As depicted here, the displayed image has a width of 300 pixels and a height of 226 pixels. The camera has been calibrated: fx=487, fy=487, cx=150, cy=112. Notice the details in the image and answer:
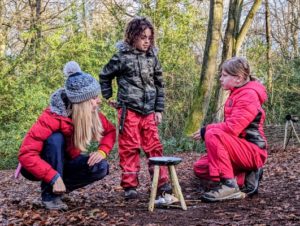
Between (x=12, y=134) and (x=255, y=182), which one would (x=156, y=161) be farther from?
(x=12, y=134)

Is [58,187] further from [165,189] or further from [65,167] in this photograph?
[165,189]

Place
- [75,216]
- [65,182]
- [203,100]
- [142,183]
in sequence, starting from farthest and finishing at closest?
[203,100] < [142,183] < [65,182] < [75,216]

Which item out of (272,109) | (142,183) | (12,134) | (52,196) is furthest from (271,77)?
(52,196)

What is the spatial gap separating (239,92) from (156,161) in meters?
1.01

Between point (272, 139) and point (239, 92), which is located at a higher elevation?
point (239, 92)

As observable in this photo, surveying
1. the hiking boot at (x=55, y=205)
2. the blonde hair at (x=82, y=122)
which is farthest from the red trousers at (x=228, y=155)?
the hiking boot at (x=55, y=205)

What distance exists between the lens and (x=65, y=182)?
4.00 metres

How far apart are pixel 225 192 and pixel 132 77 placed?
136cm

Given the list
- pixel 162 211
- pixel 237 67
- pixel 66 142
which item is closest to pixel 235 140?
pixel 237 67

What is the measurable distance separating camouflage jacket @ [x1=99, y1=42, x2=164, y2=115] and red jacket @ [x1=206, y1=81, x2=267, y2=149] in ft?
2.19

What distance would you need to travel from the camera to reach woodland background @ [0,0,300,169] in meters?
10.7

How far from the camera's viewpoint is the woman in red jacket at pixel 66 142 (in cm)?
366

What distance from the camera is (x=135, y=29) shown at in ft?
14.7

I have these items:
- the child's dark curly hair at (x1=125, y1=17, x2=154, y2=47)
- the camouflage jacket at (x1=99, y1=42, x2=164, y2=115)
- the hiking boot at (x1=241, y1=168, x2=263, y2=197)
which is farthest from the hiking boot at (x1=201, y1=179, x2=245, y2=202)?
the child's dark curly hair at (x1=125, y1=17, x2=154, y2=47)
